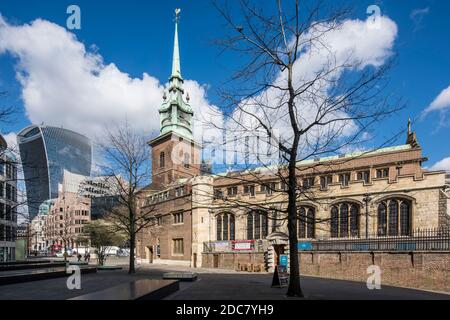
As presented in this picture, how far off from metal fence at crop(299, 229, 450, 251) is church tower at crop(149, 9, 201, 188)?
132ft

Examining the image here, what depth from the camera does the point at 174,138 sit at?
69.9 m

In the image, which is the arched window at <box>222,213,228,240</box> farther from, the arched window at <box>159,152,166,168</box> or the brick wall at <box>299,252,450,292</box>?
the arched window at <box>159,152,166,168</box>

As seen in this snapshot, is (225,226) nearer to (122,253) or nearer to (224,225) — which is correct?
(224,225)

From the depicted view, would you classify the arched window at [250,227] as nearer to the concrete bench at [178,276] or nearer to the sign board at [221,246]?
the sign board at [221,246]

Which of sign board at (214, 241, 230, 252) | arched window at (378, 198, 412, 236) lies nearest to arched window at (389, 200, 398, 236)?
arched window at (378, 198, 412, 236)

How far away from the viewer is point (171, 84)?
258 ft

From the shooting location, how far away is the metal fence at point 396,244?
23.0 meters

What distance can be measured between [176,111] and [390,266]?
187ft

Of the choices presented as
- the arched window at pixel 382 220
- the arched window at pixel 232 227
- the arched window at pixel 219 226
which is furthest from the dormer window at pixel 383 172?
the arched window at pixel 219 226

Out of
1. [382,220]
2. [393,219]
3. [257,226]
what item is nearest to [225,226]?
[257,226]
